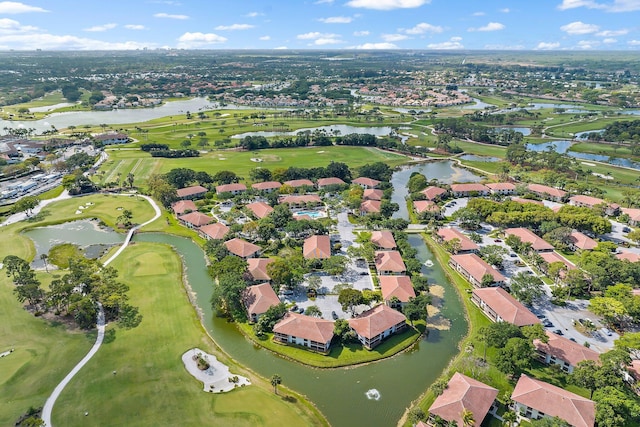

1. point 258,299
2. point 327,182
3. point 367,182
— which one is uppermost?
point 327,182

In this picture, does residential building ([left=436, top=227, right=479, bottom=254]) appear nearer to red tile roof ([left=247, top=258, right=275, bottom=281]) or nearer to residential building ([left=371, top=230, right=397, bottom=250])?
residential building ([left=371, top=230, right=397, bottom=250])

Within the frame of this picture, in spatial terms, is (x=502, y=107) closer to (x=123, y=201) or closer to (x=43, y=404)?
(x=123, y=201)

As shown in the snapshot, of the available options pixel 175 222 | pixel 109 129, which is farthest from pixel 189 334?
pixel 109 129

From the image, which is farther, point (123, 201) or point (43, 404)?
point (123, 201)

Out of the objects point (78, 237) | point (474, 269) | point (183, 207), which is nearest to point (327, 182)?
point (183, 207)

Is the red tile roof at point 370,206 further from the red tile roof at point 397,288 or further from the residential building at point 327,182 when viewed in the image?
the red tile roof at point 397,288

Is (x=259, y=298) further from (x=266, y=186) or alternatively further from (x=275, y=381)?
(x=266, y=186)
